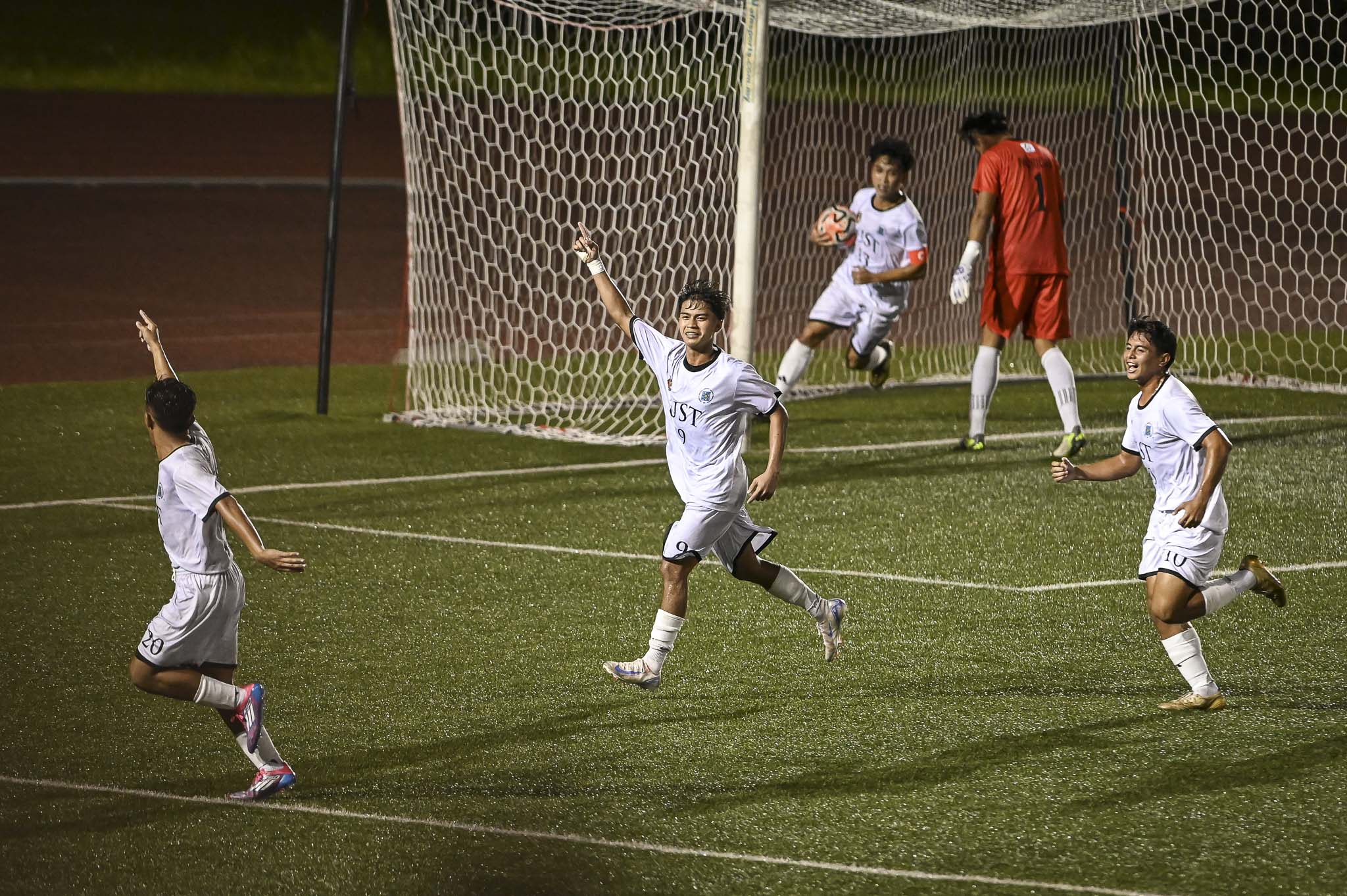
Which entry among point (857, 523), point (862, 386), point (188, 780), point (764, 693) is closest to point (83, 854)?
point (188, 780)

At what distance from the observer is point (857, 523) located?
8.52m

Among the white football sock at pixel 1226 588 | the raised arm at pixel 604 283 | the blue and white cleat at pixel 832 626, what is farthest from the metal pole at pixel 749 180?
the white football sock at pixel 1226 588

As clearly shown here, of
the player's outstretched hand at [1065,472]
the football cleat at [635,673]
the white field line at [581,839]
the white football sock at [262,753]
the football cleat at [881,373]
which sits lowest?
the white field line at [581,839]

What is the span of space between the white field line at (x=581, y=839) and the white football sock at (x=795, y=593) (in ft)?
5.53

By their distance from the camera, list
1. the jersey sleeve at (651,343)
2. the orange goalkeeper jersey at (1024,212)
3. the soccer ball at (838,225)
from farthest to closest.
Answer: the soccer ball at (838,225)
the orange goalkeeper jersey at (1024,212)
the jersey sleeve at (651,343)

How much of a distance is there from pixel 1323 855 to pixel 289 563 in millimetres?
2708

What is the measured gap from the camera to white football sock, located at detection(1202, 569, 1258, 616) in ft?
18.9

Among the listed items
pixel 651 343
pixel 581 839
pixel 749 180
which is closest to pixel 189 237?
pixel 749 180

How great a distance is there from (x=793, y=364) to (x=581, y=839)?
21.5 feet

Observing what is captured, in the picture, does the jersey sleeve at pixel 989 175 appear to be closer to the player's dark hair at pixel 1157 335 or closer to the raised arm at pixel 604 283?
the raised arm at pixel 604 283

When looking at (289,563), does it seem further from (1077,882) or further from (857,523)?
(857,523)

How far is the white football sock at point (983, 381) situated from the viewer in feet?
32.8

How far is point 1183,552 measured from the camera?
5.61 m

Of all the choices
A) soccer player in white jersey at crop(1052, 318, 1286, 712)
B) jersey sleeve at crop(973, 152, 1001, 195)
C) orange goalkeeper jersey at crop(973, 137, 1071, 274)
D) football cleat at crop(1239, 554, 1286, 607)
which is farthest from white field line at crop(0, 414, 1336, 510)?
soccer player in white jersey at crop(1052, 318, 1286, 712)
